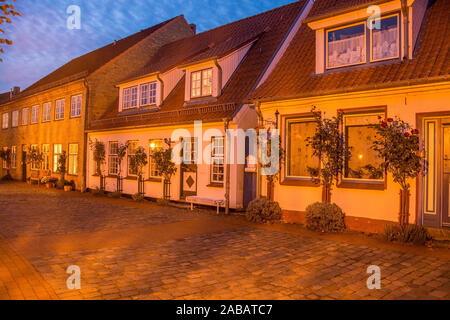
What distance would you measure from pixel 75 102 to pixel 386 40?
18.5m

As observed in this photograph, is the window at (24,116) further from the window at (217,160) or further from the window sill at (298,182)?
the window sill at (298,182)

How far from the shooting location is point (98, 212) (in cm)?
1269

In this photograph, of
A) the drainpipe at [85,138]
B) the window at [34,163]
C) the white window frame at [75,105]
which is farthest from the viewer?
the window at [34,163]

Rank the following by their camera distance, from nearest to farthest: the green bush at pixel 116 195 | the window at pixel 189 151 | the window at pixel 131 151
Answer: the window at pixel 189 151 → the window at pixel 131 151 → the green bush at pixel 116 195

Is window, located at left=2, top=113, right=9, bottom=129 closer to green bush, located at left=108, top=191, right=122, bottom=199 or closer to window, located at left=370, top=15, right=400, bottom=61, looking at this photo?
green bush, located at left=108, top=191, right=122, bottom=199

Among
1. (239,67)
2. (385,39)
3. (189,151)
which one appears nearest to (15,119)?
(189,151)

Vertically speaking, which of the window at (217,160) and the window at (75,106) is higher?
the window at (75,106)

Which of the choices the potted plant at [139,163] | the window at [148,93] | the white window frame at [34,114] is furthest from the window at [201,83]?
the white window frame at [34,114]

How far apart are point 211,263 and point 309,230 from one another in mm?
3934

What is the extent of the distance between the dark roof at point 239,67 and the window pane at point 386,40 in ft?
13.4

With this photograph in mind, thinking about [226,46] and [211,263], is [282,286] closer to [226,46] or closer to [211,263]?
[211,263]

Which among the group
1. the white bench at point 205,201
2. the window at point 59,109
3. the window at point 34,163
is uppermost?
the window at point 59,109

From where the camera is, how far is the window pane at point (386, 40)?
939 cm

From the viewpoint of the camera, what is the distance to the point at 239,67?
14.9 meters
